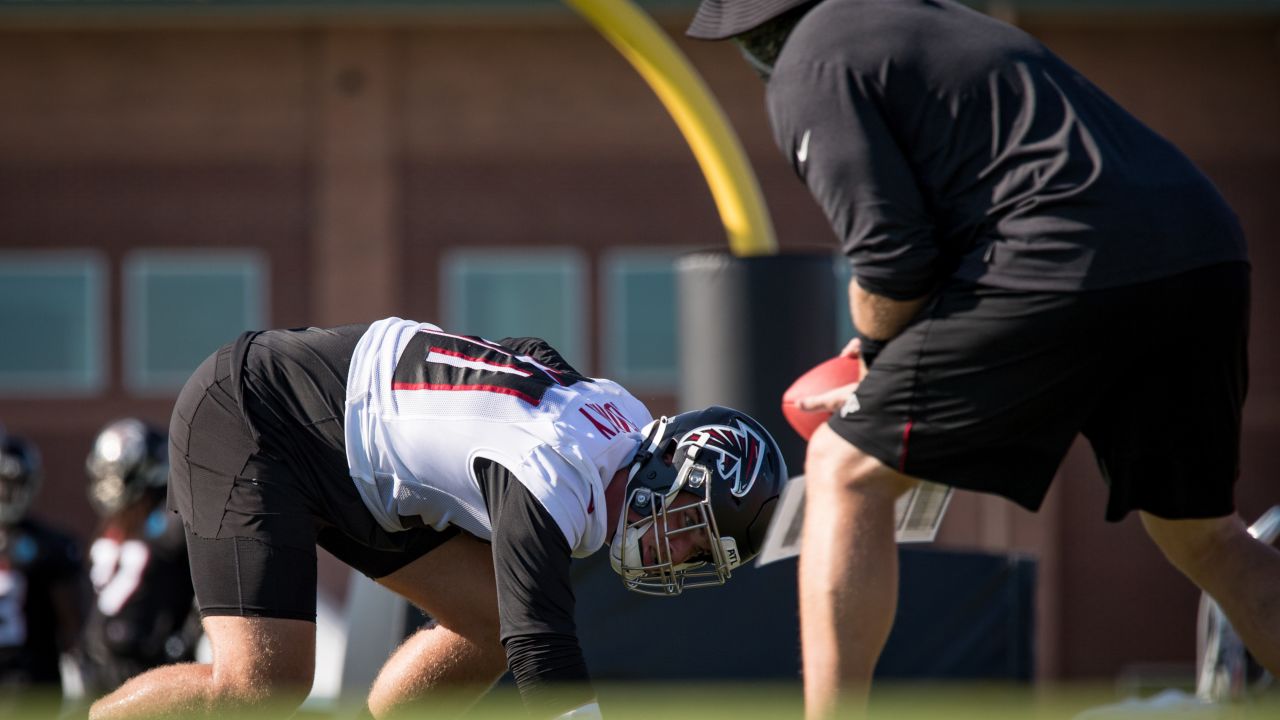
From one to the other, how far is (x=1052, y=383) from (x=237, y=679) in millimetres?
1840

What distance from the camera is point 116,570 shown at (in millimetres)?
7312

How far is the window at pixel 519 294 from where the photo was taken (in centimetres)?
1442

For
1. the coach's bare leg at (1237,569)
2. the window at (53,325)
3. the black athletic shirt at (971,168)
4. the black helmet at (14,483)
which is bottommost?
the window at (53,325)

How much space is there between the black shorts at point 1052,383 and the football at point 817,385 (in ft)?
2.16

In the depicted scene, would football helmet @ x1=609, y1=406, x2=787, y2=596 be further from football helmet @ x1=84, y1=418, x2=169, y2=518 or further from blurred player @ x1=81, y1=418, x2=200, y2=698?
football helmet @ x1=84, y1=418, x2=169, y2=518

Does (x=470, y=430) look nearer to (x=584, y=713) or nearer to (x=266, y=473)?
(x=266, y=473)

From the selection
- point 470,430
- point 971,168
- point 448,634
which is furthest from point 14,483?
point 971,168

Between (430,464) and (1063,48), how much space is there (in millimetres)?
12055

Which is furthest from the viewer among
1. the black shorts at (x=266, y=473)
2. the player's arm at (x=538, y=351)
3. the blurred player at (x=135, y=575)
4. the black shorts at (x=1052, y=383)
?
the blurred player at (x=135, y=575)

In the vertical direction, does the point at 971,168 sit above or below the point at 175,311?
above

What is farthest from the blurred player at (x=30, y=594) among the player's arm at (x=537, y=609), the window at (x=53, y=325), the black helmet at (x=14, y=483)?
the window at (x=53, y=325)

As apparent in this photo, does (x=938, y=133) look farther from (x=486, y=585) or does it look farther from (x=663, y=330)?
(x=663, y=330)

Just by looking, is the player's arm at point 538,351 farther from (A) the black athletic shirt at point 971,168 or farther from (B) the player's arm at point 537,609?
(A) the black athletic shirt at point 971,168

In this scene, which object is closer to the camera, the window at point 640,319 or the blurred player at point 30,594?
the blurred player at point 30,594
